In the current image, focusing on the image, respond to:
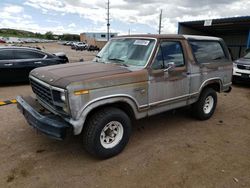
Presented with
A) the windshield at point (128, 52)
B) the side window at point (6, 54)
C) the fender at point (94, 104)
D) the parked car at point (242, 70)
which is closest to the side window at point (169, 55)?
the windshield at point (128, 52)

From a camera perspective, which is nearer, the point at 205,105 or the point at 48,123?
the point at 48,123

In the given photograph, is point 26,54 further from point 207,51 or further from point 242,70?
point 242,70

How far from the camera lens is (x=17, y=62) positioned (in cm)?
805

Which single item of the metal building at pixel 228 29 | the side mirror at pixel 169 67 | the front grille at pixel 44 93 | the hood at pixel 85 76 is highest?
the metal building at pixel 228 29

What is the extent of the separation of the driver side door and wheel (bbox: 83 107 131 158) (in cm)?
63

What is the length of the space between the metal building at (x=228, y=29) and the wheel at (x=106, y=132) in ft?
40.2

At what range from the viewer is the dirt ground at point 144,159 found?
290cm

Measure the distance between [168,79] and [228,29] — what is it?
1576 centimetres

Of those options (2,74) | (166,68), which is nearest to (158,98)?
(166,68)

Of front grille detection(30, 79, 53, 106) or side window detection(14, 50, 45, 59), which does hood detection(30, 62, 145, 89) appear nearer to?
front grille detection(30, 79, 53, 106)

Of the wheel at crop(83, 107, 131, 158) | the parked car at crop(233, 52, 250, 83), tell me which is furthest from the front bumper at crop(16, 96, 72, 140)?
the parked car at crop(233, 52, 250, 83)

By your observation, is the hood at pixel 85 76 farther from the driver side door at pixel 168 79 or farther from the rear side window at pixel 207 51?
the rear side window at pixel 207 51

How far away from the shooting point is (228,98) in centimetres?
726

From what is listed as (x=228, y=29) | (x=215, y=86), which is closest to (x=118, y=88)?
(x=215, y=86)
